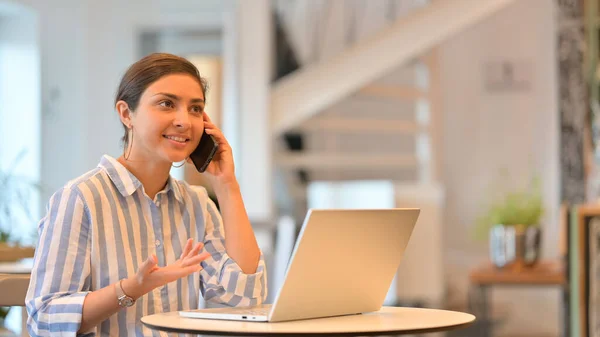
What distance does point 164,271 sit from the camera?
1.47 m

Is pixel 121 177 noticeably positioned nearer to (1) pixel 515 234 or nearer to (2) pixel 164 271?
(2) pixel 164 271

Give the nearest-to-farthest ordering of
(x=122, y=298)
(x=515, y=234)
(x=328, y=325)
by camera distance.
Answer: (x=328, y=325), (x=122, y=298), (x=515, y=234)

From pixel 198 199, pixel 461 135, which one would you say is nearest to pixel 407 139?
pixel 461 135

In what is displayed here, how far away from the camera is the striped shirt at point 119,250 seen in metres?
1.58

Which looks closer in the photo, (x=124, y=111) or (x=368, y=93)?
(x=124, y=111)

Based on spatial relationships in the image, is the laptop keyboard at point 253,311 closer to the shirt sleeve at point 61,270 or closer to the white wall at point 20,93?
the shirt sleeve at point 61,270

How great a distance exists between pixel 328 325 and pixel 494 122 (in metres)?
5.27

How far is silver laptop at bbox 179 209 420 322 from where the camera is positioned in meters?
1.40

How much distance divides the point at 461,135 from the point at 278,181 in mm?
1789

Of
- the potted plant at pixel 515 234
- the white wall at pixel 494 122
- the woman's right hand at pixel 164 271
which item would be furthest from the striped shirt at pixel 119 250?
the white wall at pixel 494 122

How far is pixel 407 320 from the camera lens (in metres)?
1.47

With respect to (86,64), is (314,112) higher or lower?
lower

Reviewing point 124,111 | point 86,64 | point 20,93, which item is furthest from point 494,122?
point 124,111

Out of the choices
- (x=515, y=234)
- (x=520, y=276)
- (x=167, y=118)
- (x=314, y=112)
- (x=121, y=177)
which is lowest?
(x=520, y=276)
